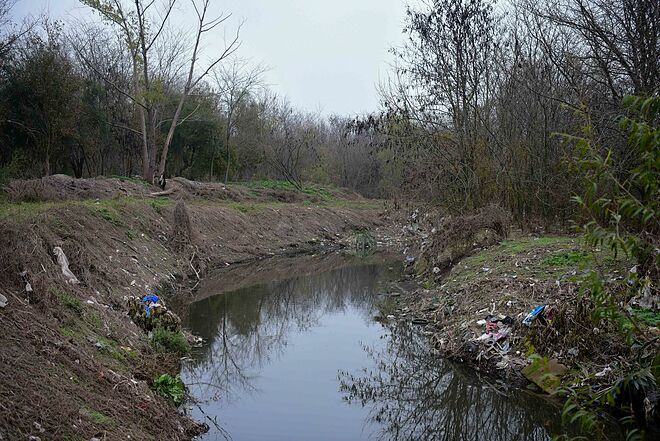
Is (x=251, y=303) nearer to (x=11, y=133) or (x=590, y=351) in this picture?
(x=590, y=351)

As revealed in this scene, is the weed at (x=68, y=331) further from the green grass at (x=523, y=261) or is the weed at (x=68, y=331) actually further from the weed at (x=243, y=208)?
the weed at (x=243, y=208)

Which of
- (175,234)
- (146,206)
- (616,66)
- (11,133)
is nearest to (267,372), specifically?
(616,66)

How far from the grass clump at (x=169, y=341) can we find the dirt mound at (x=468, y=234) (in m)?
7.25

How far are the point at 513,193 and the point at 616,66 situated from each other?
5.78 meters

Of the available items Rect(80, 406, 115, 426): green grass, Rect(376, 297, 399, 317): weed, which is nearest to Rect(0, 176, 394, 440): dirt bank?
Rect(80, 406, 115, 426): green grass

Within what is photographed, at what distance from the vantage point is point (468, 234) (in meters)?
→ 14.4

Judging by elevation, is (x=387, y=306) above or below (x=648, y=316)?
below

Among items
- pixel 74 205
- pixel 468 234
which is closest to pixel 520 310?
pixel 468 234

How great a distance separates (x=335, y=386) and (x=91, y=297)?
3.84m

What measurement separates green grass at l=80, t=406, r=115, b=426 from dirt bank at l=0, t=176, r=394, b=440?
0.02 metres

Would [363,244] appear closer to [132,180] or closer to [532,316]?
[132,180]

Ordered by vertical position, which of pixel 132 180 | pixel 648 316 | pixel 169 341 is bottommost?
pixel 169 341

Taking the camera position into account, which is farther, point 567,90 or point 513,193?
point 513,193

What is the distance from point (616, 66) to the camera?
9508mm
